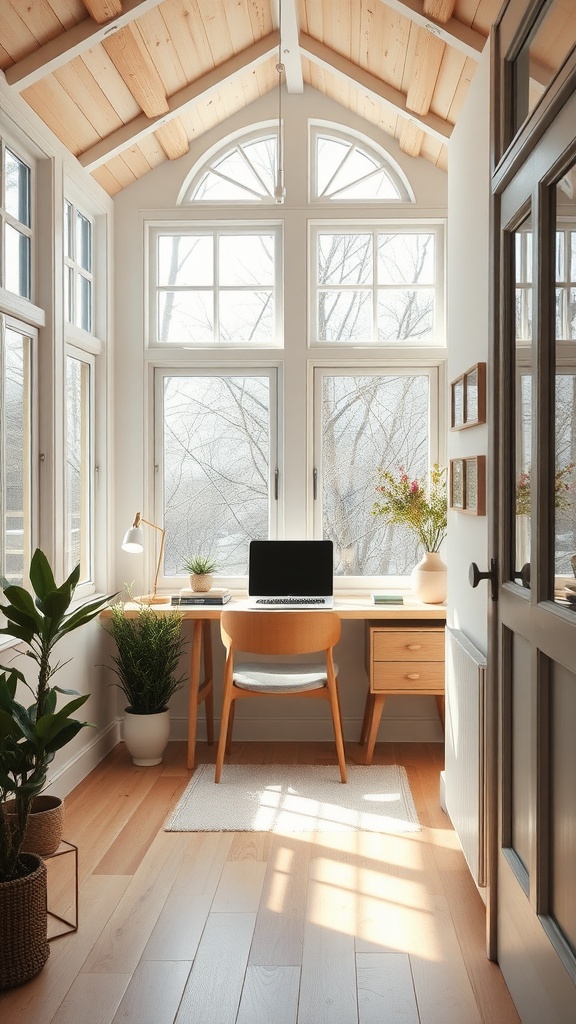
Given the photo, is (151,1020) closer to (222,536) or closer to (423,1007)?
(423,1007)

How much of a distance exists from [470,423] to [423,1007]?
5.65 feet

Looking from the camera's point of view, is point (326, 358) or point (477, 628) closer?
point (477, 628)

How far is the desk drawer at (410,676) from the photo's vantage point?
3975 mm

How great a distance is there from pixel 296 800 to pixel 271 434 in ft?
6.28

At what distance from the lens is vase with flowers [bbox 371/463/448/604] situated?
13.7ft

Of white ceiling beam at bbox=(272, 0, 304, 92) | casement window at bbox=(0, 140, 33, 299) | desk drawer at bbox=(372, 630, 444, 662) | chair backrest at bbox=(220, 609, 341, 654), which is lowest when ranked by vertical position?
desk drawer at bbox=(372, 630, 444, 662)

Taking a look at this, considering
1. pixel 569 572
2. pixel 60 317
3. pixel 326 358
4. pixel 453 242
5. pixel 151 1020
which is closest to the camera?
pixel 569 572

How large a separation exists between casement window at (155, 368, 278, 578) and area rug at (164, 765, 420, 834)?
1.16m

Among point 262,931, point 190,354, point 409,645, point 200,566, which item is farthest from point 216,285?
point 262,931

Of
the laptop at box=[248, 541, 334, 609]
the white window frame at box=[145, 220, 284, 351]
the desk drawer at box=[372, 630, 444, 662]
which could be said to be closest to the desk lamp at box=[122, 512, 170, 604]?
the laptop at box=[248, 541, 334, 609]

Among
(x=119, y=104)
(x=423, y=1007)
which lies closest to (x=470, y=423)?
(x=423, y=1007)

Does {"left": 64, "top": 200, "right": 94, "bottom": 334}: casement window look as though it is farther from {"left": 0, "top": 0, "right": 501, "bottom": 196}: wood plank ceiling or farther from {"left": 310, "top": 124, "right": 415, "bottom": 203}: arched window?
{"left": 310, "top": 124, "right": 415, "bottom": 203}: arched window

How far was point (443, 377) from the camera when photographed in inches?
179

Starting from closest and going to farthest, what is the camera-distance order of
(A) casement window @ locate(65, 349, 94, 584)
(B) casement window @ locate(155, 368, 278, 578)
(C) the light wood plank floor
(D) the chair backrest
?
1. (C) the light wood plank floor
2. (D) the chair backrest
3. (A) casement window @ locate(65, 349, 94, 584)
4. (B) casement window @ locate(155, 368, 278, 578)
